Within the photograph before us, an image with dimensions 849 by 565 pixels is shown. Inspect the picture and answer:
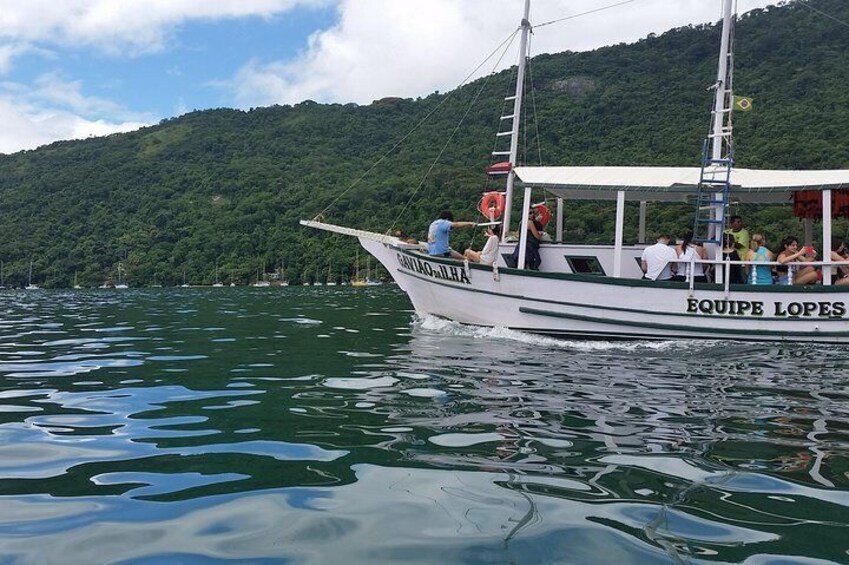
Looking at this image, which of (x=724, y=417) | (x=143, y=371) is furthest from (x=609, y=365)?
(x=143, y=371)

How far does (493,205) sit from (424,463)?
10.8m

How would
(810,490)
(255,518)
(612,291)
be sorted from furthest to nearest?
(612,291), (810,490), (255,518)

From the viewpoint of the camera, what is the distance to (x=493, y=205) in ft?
48.9

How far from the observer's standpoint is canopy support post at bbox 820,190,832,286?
12168 millimetres

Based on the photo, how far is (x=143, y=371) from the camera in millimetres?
8867

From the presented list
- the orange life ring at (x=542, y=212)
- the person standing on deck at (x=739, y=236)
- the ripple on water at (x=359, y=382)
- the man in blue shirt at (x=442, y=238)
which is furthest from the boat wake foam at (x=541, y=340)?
the ripple on water at (x=359, y=382)

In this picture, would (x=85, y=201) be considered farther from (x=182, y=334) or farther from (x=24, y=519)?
(x=24, y=519)

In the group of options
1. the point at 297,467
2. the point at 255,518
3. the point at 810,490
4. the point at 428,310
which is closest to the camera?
the point at 255,518

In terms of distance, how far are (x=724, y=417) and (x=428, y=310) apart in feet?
33.3

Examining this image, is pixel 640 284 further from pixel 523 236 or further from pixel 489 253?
pixel 489 253

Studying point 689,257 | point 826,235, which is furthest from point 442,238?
point 826,235

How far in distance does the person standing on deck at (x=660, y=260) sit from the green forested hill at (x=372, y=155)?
99.0 feet

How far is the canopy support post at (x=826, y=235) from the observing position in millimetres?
12168

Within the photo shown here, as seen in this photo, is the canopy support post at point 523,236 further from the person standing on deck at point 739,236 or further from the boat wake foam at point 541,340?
the person standing on deck at point 739,236
